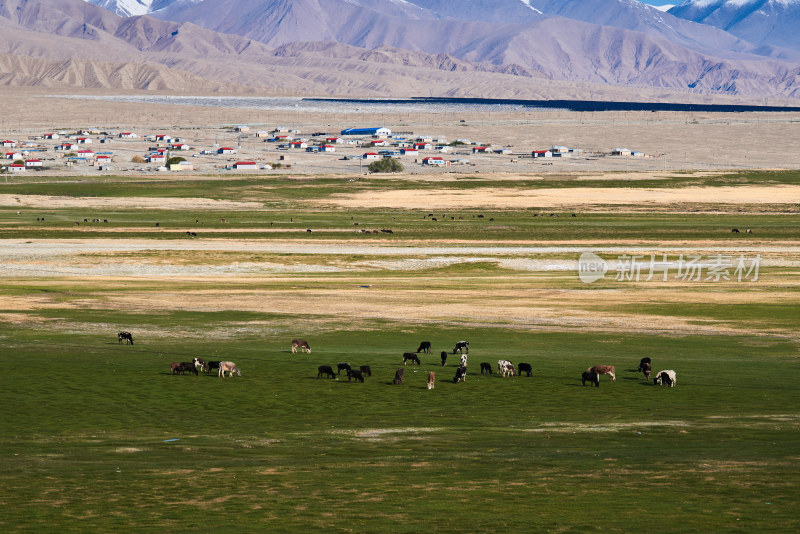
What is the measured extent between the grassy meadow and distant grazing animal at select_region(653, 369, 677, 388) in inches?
16.0

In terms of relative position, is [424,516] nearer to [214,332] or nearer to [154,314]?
[214,332]

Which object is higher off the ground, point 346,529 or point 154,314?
point 154,314

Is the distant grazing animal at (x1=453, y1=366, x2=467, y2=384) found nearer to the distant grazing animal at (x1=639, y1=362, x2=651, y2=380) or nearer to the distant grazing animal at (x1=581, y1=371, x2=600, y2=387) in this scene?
the distant grazing animal at (x1=581, y1=371, x2=600, y2=387)

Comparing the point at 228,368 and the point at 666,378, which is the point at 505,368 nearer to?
the point at 666,378

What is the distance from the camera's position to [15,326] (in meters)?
46.2

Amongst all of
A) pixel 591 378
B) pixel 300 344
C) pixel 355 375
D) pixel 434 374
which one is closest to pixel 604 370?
pixel 591 378

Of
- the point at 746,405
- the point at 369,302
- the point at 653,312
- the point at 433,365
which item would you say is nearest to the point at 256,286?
the point at 369,302

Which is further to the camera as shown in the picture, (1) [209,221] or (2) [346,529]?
(1) [209,221]

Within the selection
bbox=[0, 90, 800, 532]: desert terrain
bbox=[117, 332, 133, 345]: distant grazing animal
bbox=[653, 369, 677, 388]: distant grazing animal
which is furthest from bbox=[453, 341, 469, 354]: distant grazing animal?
bbox=[117, 332, 133, 345]: distant grazing animal

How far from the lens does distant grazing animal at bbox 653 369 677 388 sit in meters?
33.6

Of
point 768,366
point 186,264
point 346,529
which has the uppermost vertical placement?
point 186,264

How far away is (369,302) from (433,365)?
19.2 meters

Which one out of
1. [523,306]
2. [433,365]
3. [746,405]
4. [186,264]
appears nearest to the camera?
[746,405]

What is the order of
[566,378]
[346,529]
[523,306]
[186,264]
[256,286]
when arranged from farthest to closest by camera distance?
[186,264] < [256,286] < [523,306] < [566,378] < [346,529]
